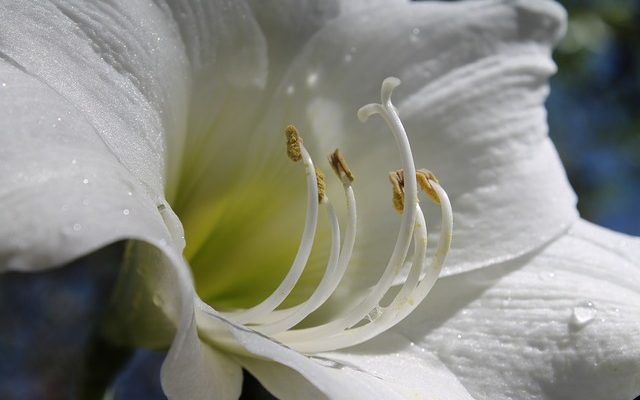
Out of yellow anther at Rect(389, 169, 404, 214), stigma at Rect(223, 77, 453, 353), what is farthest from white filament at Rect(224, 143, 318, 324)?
yellow anther at Rect(389, 169, 404, 214)

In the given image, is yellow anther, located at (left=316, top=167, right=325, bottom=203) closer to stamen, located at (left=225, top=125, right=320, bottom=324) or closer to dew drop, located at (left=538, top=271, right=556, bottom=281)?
stamen, located at (left=225, top=125, right=320, bottom=324)

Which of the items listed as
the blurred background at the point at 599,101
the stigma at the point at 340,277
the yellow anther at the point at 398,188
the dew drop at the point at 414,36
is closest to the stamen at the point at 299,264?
the stigma at the point at 340,277

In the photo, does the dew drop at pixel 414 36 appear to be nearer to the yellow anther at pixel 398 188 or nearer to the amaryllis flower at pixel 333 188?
the amaryllis flower at pixel 333 188

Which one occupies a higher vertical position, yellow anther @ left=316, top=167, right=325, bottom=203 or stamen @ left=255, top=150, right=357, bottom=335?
yellow anther @ left=316, top=167, right=325, bottom=203

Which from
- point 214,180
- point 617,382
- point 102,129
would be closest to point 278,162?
point 214,180

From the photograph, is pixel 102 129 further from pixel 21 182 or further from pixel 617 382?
pixel 617 382

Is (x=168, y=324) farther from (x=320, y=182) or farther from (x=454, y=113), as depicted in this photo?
(x=454, y=113)

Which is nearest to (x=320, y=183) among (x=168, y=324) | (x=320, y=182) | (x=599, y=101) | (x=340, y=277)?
(x=320, y=182)
